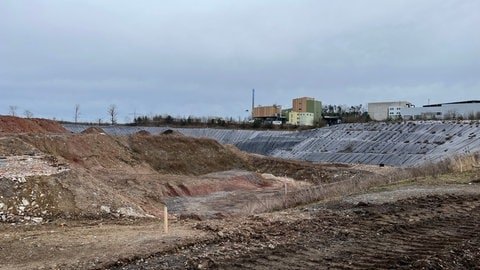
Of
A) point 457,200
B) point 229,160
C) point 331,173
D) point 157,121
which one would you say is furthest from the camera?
point 157,121

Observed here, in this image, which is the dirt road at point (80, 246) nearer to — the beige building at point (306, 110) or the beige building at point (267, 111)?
the beige building at point (306, 110)

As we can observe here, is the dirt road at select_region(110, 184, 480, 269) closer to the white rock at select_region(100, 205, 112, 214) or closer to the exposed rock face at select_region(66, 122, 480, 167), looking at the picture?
the white rock at select_region(100, 205, 112, 214)

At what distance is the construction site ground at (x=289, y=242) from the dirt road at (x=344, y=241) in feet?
0.05

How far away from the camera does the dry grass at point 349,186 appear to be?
16469mm

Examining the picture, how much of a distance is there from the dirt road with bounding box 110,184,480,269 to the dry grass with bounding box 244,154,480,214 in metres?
3.56

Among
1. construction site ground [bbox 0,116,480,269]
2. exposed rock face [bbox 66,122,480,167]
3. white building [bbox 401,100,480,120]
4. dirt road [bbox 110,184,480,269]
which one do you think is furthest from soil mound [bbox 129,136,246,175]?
white building [bbox 401,100,480,120]

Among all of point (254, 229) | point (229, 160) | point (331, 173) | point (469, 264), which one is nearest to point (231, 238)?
point (254, 229)

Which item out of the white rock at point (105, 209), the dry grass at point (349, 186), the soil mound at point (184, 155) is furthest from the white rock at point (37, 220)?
the soil mound at point (184, 155)

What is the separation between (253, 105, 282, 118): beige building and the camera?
363 ft

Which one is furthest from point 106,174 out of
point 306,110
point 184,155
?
point 306,110

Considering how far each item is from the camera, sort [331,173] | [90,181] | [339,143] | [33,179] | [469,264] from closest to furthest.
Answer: [469,264], [33,179], [90,181], [331,173], [339,143]

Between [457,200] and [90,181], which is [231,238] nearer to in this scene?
[457,200]

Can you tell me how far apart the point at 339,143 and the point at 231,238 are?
2009 inches

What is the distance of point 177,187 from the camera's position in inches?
1161
